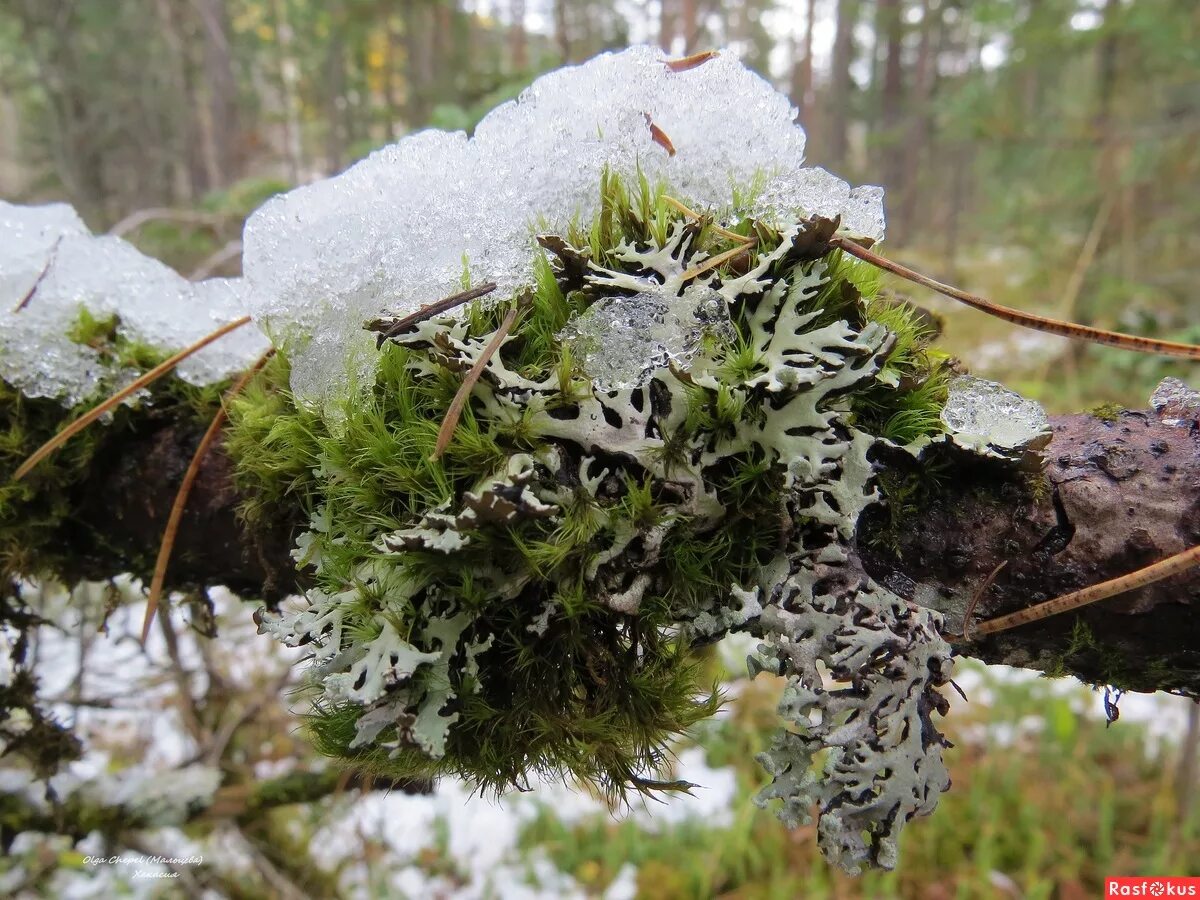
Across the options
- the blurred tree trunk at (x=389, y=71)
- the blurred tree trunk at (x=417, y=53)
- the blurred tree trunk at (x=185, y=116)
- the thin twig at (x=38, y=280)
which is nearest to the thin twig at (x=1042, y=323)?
the thin twig at (x=38, y=280)

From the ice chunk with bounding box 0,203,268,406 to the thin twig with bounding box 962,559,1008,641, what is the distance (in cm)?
133

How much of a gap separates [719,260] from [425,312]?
451mm

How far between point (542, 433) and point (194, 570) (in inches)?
35.8

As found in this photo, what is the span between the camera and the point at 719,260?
107cm

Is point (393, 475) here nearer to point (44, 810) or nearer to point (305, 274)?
point (305, 274)

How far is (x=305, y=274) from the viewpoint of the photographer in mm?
1196

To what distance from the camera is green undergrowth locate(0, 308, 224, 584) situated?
4.46ft

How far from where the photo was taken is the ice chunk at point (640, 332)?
40.3 inches

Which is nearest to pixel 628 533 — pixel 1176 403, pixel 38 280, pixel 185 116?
pixel 1176 403

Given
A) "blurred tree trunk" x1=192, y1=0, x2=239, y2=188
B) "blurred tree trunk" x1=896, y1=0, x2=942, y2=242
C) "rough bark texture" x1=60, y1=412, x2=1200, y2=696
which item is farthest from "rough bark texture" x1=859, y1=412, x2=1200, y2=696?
"blurred tree trunk" x1=896, y1=0, x2=942, y2=242

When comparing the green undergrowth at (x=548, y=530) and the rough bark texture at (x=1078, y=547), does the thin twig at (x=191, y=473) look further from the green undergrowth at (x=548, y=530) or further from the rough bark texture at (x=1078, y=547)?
the rough bark texture at (x=1078, y=547)

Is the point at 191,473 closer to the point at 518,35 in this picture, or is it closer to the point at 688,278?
the point at 688,278

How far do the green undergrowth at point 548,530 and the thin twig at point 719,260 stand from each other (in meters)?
0.01

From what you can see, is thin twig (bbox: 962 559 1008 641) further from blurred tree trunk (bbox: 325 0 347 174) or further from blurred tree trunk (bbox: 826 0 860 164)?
blurred tree trunk (bbox: 325 0 347 174)
